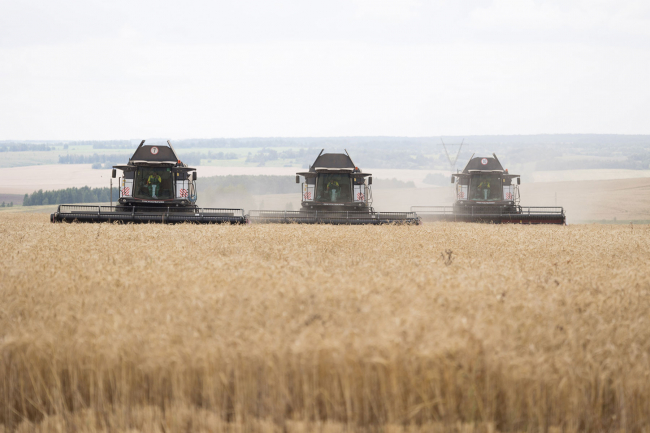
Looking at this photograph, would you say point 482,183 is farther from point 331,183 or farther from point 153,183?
point 153,183

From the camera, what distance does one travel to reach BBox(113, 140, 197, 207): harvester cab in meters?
19.4

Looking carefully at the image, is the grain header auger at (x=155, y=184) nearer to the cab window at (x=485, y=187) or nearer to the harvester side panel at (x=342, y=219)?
the harvester side panel at (x=342, y=219)

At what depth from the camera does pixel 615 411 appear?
10.8 ft

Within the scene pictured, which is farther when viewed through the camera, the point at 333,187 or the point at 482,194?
the point at 482,194

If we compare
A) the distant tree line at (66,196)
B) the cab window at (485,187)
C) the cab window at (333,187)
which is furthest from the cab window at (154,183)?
the distant tree line at (66,196)

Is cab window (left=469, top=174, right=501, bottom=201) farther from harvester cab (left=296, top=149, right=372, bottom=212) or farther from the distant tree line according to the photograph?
the distant tree line

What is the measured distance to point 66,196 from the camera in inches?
2977

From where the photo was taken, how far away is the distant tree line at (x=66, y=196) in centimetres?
7444

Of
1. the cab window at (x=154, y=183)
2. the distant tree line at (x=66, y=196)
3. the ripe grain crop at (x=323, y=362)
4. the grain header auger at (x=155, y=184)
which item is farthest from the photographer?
the distant tree line at (x=66, y=196)

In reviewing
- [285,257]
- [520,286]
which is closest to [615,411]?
[520,286]

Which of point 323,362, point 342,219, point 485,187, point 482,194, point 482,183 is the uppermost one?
point 482,183

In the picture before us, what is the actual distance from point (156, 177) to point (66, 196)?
Answer: 63607mm

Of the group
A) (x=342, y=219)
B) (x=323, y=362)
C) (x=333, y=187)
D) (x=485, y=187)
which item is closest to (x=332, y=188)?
(x=333, y=187)

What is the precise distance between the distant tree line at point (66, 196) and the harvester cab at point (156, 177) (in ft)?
192
